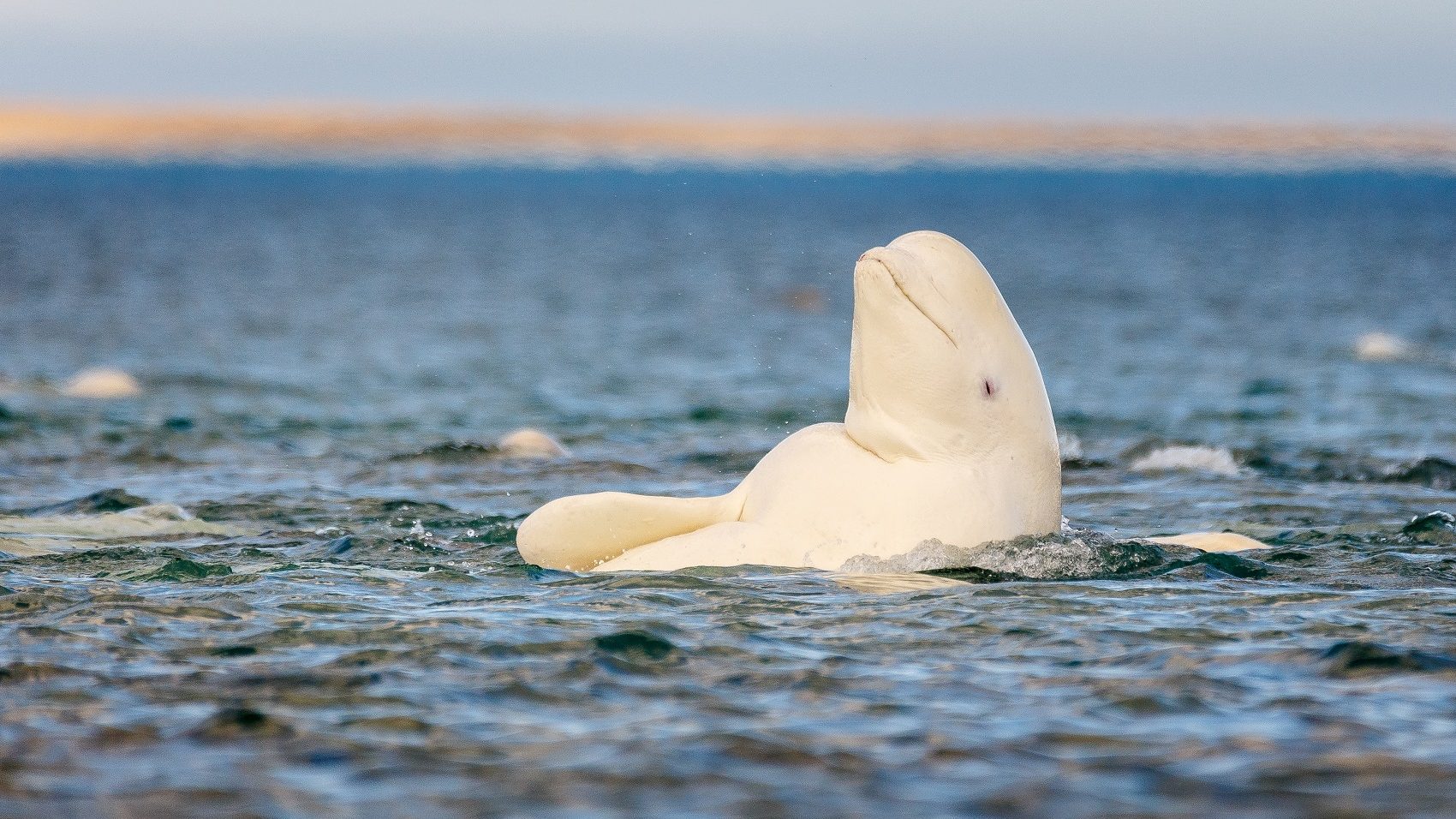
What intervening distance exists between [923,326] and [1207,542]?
2.87 metres

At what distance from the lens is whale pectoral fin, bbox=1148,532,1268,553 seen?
35.6 ft

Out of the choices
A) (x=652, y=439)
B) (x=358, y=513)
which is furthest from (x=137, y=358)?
(x=358, y=513)

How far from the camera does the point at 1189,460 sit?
1711cm

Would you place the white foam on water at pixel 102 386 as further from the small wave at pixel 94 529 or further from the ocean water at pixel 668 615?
the small wave at pixel 94 529

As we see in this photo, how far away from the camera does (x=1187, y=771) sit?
6.34 meters

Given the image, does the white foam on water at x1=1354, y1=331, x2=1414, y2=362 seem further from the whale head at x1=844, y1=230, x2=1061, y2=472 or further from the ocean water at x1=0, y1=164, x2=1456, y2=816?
the whale head at x1=844, y1=230, x2=1061, y2=472

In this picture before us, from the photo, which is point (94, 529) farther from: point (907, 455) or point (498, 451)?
point (498, 451)

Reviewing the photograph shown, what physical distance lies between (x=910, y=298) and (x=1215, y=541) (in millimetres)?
3031

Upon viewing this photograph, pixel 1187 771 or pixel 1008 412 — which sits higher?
pixel 1008 412

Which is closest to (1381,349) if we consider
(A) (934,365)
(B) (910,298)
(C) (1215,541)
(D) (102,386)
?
(D) (102,386)

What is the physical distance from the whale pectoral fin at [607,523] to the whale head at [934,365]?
914 millimetres

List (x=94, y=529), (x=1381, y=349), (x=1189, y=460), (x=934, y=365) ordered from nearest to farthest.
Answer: (x=934, y=365) < (x=94, y=529) < (x=1189, y=460) < (x=1381, y=349)

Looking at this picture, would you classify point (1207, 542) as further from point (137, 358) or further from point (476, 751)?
point (137, 358)

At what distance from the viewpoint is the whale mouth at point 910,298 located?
9.04 metres
